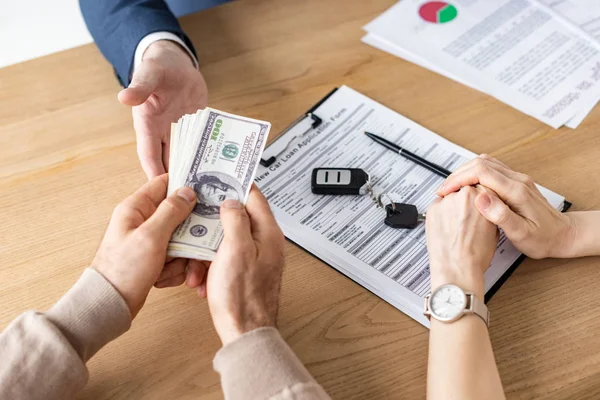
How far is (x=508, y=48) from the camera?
1.38 m

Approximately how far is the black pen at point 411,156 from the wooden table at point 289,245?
10 centimetres

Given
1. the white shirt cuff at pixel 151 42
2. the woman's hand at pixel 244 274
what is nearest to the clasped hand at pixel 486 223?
the woman's hand at pixel 244 274

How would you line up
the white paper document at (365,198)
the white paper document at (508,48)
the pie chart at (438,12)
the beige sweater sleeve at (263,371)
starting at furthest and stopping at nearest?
the pie chart at (438,12)
the white paper document at (508,48)
the white paper document at (365,198)
the beige sweater sleeve at (263,371)

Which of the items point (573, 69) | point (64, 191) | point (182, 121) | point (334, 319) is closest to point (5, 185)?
point (64, 191)

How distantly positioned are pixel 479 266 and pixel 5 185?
0.86 meters

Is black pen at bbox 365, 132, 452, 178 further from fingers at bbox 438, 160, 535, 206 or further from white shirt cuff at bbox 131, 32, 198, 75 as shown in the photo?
white shirt cuff at bbox 131, 32, 198, 75

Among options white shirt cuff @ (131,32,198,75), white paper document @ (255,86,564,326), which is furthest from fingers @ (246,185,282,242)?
white shirt cuff @ (131,32,198,75)

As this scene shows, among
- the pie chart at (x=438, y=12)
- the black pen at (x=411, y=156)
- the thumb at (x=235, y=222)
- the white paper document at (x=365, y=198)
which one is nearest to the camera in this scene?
the thumb at (x=235, y=222)

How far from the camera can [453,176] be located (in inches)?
41.2

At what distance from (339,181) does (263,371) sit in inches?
16.0

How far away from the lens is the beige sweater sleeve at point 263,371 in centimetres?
80

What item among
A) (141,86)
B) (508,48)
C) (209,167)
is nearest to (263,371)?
(209,167)

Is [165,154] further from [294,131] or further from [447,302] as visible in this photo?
[447,302]

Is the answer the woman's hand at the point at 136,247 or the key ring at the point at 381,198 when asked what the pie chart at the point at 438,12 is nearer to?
Result: the key ring at the point at 381,198
